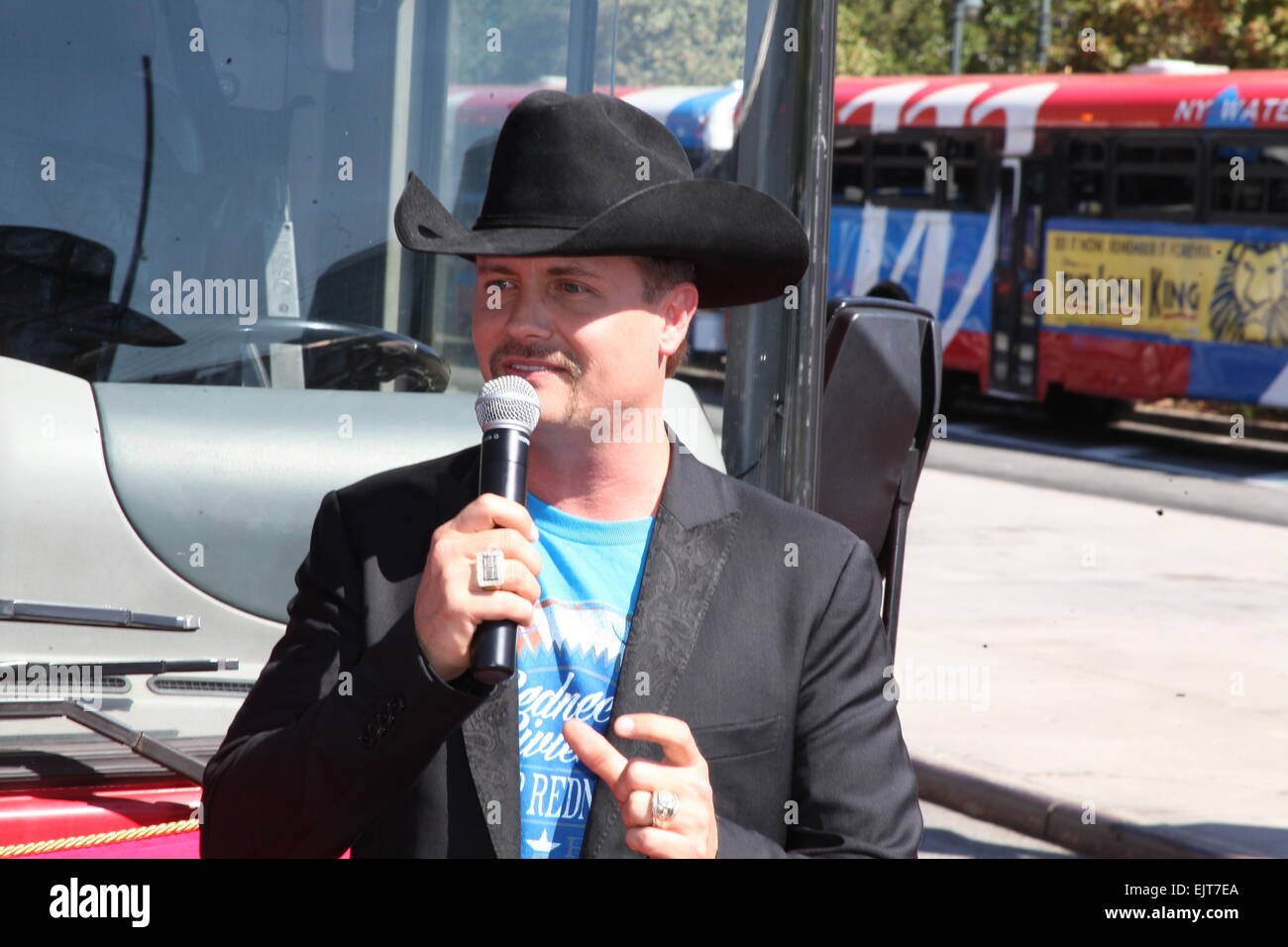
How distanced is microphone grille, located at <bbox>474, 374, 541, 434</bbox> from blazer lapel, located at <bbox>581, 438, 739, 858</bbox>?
0.86ft

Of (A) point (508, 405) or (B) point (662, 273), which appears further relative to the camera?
(B) point (662, 273)

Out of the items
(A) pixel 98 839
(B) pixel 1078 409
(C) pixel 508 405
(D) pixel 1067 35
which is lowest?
(B) pixel 1078 409

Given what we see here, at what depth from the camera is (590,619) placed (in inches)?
89.7

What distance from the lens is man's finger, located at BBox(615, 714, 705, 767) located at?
1899 mm

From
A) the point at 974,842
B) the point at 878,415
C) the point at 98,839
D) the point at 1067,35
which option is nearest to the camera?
the point at 98,839

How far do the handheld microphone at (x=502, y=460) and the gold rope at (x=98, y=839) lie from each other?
103cm

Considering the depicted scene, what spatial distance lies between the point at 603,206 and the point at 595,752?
0.77 m

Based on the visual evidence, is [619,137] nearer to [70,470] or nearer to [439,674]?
[439,674]

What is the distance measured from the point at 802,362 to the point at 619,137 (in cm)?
108

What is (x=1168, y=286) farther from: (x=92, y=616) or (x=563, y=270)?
(x=563, y=270)

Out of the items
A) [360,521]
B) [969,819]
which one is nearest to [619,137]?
[360,521]

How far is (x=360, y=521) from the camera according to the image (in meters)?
2.30

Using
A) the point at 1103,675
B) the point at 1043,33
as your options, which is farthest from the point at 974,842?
the point at 1043,33

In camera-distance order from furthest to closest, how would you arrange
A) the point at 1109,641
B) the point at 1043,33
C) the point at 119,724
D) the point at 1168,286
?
1. the point at 1043,33
2. the point at 1168,286
3. the point at 1109,641
4. the point at 119,724
